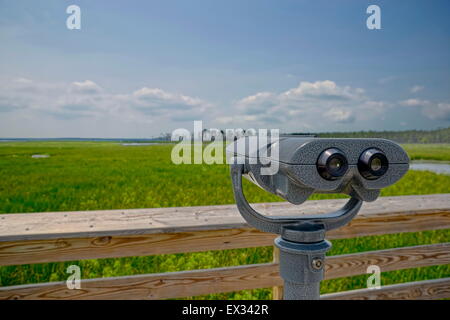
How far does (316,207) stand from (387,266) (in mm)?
621

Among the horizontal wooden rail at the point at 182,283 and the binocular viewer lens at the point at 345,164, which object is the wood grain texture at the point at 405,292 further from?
the binocular viewer lens at the point at 345,164

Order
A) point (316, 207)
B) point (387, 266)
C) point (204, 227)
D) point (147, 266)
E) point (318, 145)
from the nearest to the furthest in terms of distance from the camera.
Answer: point (318, 145), point (204, 227), point (316, 207), point (387, 266), point (147, 266)

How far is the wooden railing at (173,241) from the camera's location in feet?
4.83

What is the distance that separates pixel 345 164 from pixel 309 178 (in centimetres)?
9

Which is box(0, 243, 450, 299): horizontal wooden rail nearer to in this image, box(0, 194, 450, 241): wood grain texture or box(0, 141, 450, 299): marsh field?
box(0, 194, 450, 241): wood grain texture

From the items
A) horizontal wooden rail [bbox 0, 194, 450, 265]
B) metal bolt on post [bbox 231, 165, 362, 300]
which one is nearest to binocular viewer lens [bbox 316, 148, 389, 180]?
metal bolt on post [bbox 231, 165, 362, 300]

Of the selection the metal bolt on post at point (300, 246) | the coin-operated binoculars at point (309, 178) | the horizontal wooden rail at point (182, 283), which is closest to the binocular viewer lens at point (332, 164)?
the coin-operated binoculars at point (309, 178)

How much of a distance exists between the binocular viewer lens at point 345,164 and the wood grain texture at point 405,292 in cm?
136

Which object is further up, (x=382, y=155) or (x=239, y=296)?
(x=382, y=155)
